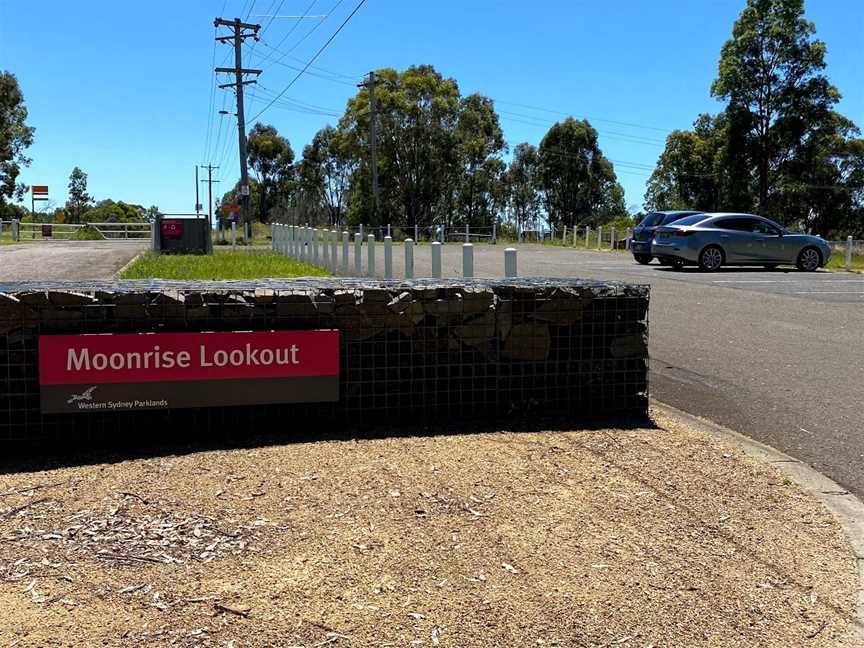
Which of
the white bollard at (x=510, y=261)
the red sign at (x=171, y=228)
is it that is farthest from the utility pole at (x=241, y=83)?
the white bollard at (x=510, y=261)

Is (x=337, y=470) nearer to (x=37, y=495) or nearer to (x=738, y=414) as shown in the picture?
(x=37, y=495)

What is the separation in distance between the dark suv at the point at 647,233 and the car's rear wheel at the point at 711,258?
2158 mm

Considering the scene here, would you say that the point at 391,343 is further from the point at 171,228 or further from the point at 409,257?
the point at 171,228

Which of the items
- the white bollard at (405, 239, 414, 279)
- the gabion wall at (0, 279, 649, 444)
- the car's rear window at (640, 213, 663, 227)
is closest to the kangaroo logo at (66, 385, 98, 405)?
the gabion wall at (0, 279, 649, 444)

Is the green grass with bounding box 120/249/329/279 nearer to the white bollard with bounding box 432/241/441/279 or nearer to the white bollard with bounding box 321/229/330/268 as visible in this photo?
the white bollard with bounding box 321/229/330/268

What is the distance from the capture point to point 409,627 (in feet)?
9.82

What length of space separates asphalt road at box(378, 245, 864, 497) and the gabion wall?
109 centimetres

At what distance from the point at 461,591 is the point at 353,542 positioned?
614 millimetres

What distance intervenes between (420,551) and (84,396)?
7.81ft

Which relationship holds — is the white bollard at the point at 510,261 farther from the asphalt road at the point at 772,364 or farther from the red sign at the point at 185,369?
the red sign at the point at 185,369

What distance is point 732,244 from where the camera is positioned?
807 inches

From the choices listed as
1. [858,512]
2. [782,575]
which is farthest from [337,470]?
[858,512]

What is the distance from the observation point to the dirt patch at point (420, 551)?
3.02 meters

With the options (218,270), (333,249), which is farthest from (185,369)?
(333,249)
